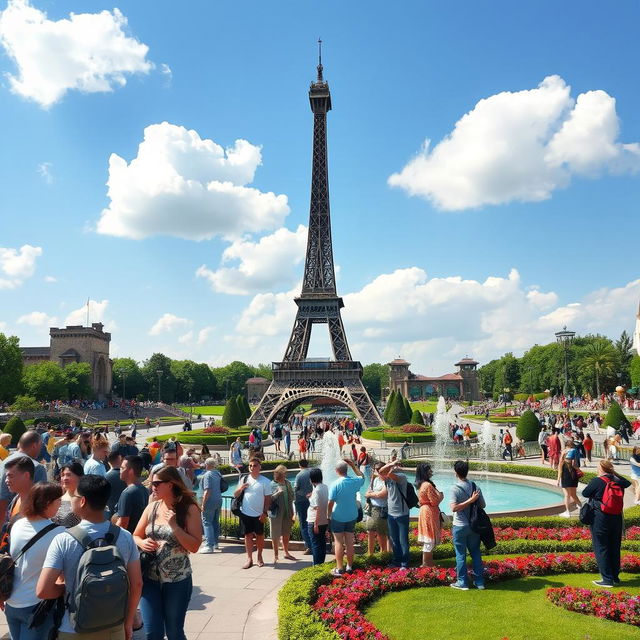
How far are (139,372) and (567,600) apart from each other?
11299 cm

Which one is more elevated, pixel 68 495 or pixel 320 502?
pixel 68 495

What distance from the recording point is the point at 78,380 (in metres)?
84.1

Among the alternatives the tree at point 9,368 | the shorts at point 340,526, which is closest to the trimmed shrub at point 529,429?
the shorts at point 340,526

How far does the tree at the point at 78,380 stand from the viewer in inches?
3243

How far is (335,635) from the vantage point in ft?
20.1

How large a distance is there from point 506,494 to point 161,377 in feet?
325

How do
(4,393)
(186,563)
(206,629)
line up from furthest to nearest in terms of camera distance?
(4,393), (206,629), (186,563)

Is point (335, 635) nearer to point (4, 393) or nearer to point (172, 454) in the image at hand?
point (172, 454)

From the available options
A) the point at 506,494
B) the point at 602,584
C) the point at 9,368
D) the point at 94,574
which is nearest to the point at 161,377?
the point at 9,368

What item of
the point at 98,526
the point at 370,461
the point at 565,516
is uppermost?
the point at 98,526

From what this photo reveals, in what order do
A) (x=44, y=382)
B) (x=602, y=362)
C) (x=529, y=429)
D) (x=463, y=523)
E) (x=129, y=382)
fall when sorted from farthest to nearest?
(x=129, y=382) → (x=602, y=362) → (x=44, y=382) → (x=529, y=429) → (x=463, y=523)

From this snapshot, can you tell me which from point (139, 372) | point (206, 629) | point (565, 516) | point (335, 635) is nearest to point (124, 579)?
point (335, 635)

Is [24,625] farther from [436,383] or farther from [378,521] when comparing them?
[436,383]

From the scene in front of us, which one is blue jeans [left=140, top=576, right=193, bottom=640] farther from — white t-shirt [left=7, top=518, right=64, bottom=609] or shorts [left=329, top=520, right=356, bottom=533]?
shorts [left=329, top=520, right=356, bottom=533]
